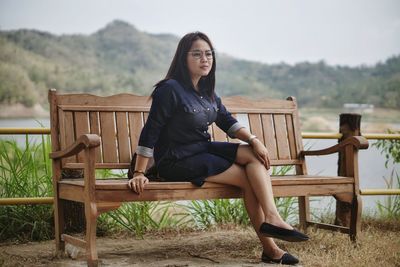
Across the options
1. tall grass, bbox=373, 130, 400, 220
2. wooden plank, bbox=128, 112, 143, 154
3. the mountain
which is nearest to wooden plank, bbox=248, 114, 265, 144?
wooden plank, bbox=128, 112, 143, 154

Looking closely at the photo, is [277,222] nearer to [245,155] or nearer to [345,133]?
[245,155]

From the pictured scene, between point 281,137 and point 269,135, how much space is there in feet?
0.31

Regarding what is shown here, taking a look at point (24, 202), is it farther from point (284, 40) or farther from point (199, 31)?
point (284, 40)

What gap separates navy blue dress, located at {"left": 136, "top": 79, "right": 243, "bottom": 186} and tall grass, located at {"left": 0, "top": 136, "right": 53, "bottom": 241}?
Result: 4.11 feet

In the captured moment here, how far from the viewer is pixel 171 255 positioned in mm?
3230

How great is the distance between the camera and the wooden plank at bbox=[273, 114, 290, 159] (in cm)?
382

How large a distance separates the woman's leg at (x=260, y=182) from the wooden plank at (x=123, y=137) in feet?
2.62

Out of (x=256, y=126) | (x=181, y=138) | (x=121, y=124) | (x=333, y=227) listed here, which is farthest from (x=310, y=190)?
(x=121, y=124)

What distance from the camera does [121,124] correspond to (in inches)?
134

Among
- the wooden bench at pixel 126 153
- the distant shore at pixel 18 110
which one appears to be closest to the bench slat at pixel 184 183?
the wooden bench at pixel 126 153

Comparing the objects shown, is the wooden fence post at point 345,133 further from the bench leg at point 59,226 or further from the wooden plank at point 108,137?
the bench leg at point 59,226

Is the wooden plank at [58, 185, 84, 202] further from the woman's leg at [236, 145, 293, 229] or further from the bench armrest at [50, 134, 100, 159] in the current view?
the woman's leg at [236, 145, 293, 229]

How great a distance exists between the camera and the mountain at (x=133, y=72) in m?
25.1

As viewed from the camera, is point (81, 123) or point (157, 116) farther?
point (81, 123)
